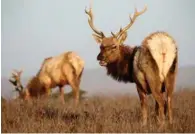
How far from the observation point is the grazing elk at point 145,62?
13.4 feet

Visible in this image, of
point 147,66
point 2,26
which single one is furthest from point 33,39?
point 147,66

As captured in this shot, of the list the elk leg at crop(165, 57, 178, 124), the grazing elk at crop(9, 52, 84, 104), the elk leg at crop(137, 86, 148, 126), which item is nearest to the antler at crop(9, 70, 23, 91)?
the grazing elk at crop(9, 52, 84, 104)

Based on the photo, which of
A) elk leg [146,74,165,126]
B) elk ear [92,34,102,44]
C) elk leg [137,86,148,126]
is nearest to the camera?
elk leg [146,74,165,126]

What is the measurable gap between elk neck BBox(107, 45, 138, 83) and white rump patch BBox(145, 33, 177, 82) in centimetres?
25

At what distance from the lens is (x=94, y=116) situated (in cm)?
452

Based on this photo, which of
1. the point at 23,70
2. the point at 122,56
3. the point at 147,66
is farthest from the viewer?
the point at 23,70

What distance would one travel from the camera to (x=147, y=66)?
161 inches

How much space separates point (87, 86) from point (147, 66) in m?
0.77

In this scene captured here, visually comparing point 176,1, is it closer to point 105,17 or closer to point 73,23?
point 105,17

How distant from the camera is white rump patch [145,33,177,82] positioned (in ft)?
13.4

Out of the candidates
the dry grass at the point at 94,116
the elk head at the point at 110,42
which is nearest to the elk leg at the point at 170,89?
the dry grass at the point at 94,116

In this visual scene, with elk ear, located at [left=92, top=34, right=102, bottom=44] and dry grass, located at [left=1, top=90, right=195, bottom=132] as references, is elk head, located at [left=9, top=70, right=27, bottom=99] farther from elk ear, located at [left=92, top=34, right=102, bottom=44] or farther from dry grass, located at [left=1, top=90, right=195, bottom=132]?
elk ear, located at [left=92, top=34, right=102, bottom=44]

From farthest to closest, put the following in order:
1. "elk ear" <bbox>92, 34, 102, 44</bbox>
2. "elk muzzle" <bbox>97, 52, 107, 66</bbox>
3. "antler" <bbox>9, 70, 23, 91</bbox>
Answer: "antler" <bbox>9, 70, 23, 91</bbox> → "elk ear" <bbox>92, 34, 102, 44</bbox> → "elk muzzle" <bbox>97, 52, 107, 66</bbox>

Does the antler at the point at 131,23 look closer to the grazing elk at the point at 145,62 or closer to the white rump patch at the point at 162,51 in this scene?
the grazing elk at the point at 145,62
